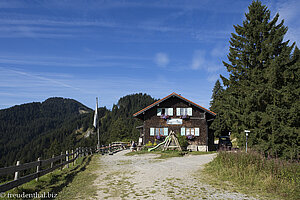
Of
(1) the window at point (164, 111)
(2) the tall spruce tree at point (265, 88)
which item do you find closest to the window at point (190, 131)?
(1) the window at point (164, 111)

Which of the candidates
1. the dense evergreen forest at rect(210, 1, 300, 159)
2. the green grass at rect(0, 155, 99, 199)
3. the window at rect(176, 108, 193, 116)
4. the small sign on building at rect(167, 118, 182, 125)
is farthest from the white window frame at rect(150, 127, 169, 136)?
the green grass at rect(0, 155, 99, 199)

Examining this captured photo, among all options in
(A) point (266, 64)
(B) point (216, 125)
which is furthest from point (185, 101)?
(B) point (216, 125)

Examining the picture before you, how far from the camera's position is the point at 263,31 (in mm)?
22250

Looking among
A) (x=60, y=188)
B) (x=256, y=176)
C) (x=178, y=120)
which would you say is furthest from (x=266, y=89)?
(x=60, y=188)

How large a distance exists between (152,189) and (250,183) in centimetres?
376

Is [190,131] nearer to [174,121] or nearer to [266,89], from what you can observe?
[174,121]

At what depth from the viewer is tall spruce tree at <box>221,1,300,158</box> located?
17578 mm

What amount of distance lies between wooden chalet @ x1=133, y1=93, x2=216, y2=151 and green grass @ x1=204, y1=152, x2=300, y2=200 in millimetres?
16612

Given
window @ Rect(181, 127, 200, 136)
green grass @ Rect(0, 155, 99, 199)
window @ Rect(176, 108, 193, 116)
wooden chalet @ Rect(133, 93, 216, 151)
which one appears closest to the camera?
green grass @ Rect(0, 155, 99, 199)

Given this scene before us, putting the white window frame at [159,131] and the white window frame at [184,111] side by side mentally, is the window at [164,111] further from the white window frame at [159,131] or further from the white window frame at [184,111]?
the white window frame at [159,131]

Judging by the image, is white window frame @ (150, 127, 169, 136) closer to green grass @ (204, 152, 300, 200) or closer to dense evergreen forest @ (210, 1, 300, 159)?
dense evergreen forest @ (210, 1, 300, 159)

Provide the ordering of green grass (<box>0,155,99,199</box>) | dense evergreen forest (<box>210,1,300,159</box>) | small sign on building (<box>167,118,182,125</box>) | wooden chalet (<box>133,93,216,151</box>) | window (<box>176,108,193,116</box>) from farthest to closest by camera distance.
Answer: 1. small sign on building (<box>167,118,182,125</box>)
2. window (<box>176,108,193,116</box>)
3. wooden chalet (<box>133,93,216,151</box>)
4. dense evergreen forest (<box>210,1,300,159</box>)
5. green grass (<box>0,155,99,199</box>)

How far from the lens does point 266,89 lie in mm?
18375

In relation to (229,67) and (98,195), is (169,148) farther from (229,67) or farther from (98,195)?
(98,195)
